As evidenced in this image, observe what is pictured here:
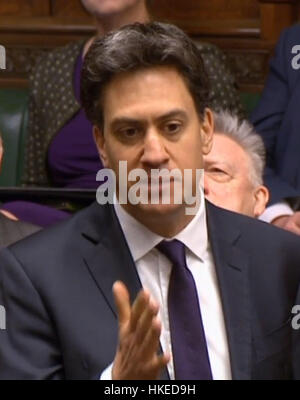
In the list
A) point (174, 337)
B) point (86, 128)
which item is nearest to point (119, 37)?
point (174, 337)

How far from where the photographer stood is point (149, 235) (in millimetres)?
1046

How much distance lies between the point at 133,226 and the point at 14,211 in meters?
0.46

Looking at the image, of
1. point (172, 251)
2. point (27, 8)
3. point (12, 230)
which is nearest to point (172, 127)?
point (172, 251)

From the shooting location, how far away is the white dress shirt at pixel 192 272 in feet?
3.38

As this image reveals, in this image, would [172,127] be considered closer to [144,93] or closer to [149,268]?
[144,93]

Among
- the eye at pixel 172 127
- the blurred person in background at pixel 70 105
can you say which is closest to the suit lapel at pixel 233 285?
the eye at pixel 172 127

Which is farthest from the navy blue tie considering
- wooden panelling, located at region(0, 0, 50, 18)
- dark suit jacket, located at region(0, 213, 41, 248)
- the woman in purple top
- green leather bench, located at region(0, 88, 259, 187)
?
wooden panelling, located at region(0, 0, 50, 18)

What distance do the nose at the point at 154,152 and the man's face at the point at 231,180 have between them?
42 cm

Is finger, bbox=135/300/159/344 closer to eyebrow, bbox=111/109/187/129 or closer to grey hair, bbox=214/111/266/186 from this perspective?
eyebrow, bbox=111/109/187/129

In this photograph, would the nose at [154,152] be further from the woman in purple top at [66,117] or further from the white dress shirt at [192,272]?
the woman in purple top at [66,117]

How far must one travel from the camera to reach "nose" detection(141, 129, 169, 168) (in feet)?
3.32

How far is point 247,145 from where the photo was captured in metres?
1.50

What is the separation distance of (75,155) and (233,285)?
0.72 meters

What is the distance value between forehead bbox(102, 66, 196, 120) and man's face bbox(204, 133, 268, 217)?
41 cm
